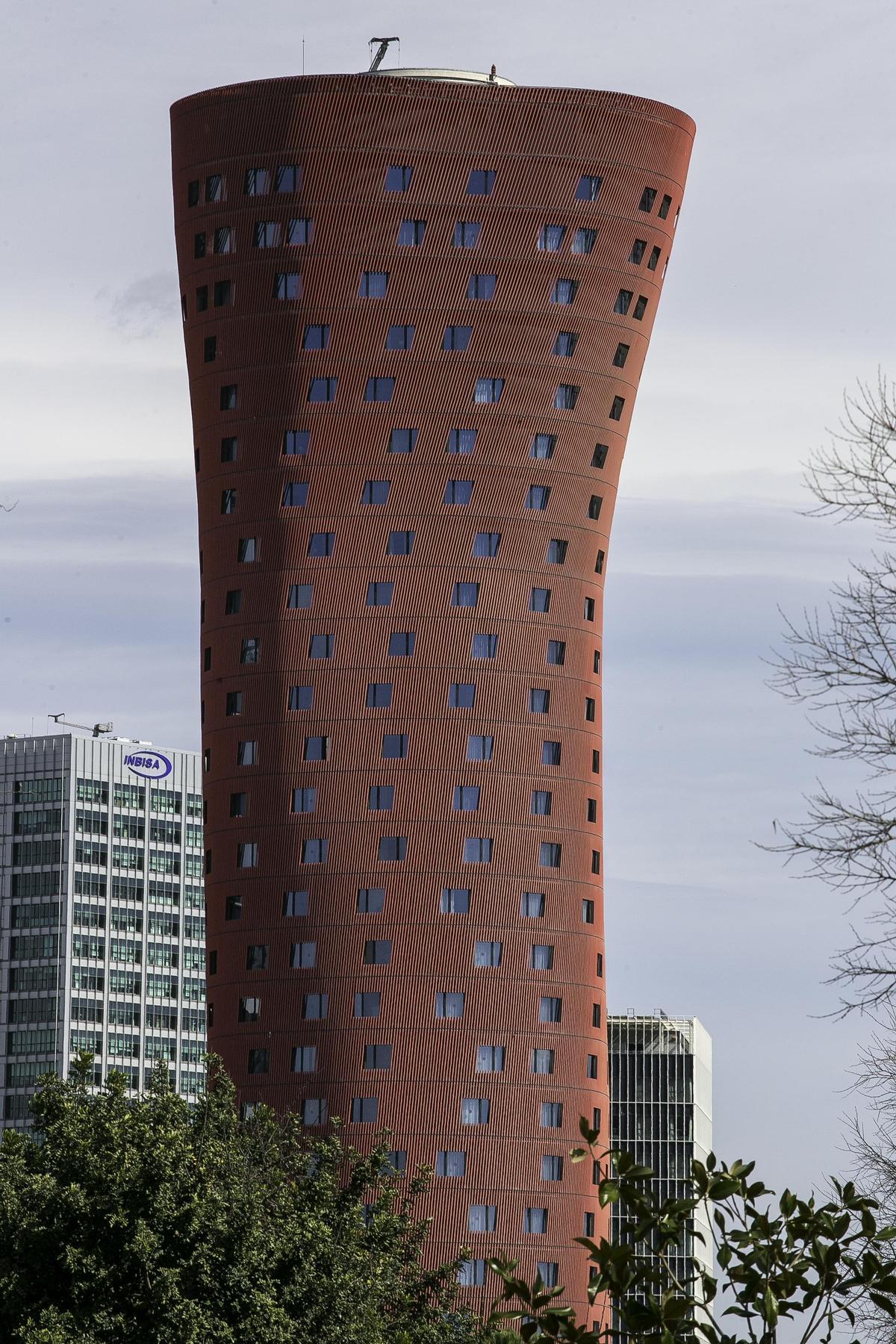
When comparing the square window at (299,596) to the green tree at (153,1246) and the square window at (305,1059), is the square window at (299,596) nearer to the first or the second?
the square window at (305,1059)

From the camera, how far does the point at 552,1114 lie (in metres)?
116

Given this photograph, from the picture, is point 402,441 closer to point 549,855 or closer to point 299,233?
point 299,233

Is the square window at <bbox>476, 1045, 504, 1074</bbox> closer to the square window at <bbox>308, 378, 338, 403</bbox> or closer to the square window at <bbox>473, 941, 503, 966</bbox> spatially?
the square window at <bbox>473, 941, 503, 966</bbox>

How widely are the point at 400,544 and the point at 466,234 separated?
16396 mm

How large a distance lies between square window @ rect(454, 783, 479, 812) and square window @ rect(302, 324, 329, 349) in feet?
78.5

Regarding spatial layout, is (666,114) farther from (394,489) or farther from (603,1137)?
(603,1137)

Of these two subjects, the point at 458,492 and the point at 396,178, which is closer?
the point at 458,492

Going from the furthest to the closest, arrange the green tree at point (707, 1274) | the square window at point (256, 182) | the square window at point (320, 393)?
the square window at point (256, 182), the square window at point (320, 393), the green tree at point (707, 1274)

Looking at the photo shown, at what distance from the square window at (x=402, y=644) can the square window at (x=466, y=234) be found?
20.3 metres

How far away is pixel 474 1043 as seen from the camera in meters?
115

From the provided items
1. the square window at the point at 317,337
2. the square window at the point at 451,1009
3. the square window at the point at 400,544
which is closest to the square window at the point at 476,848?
the square window at the point at 451,1009

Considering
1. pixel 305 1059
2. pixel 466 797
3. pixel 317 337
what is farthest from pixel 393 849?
pixel 317 337

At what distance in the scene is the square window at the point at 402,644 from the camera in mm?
117562

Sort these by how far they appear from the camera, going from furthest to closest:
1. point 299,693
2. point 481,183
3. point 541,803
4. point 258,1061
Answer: point 481,183 < point 299,693 < point 258,1061 < point 541,803
